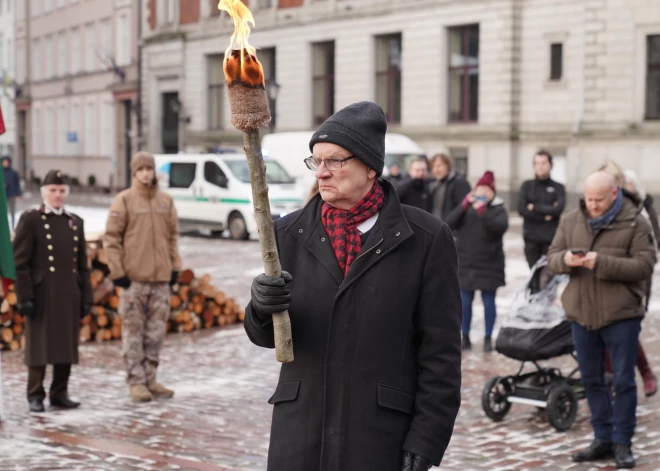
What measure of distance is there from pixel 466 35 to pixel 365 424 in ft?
117

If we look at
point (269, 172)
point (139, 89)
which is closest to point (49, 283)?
point (269, 172)

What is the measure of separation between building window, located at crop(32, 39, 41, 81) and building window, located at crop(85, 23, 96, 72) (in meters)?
8.28

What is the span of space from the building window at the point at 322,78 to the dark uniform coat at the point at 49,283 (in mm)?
35819

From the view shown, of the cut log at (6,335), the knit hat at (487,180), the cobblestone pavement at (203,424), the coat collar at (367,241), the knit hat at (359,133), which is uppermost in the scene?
the knit hat at (359,133)

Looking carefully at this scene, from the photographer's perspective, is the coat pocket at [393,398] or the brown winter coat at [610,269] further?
the brown winter coat at [610,269]

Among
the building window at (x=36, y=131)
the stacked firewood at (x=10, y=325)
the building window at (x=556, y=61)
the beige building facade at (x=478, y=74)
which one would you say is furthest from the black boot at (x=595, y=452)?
the building window at (x=36, y=131)

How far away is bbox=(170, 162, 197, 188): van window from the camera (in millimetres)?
27452

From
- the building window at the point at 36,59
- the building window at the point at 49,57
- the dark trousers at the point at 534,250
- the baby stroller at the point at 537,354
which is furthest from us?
the building window at the point at 36,59

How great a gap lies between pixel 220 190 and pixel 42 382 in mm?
17409

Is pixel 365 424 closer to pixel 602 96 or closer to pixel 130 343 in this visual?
pixel 130 343

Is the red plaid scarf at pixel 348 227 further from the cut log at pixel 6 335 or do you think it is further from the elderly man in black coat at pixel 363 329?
the cut log at pixel 6 335

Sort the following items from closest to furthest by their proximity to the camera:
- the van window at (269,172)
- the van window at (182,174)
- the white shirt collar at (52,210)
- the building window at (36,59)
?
the white shirt collar at (52,210) → the van window at (269,172) → the van window at (182,174) → the building window at (36,59)

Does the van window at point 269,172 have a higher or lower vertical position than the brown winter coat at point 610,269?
higher

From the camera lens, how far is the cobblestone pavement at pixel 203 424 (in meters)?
7.46
